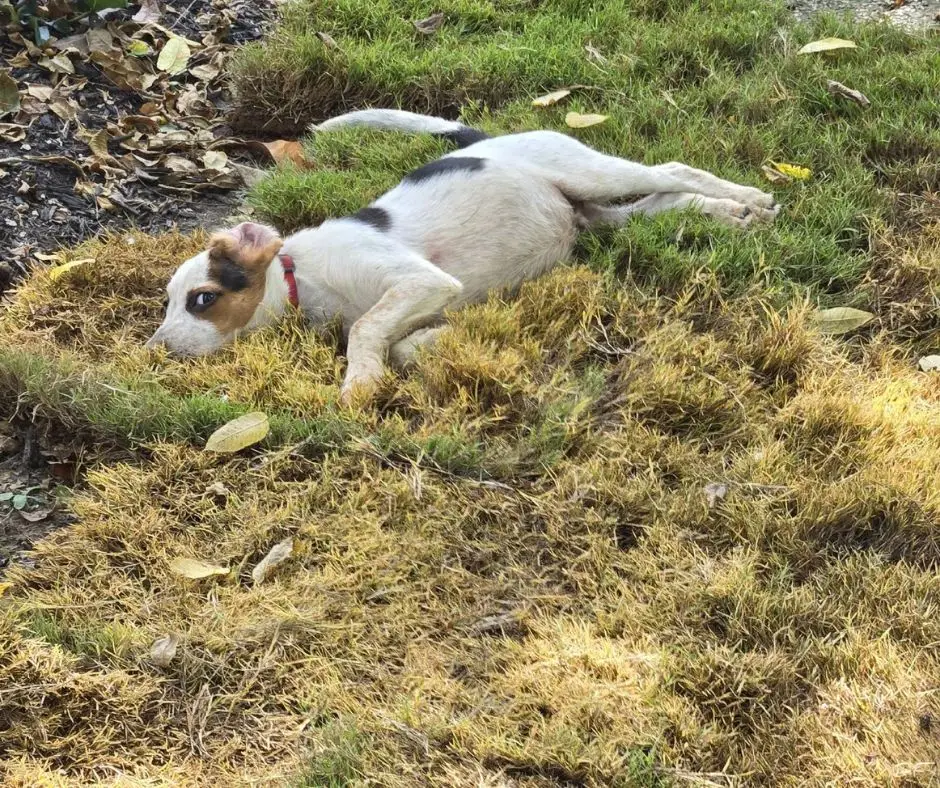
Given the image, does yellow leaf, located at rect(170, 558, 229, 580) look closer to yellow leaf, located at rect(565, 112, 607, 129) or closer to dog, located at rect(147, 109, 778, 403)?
dog, located at rect(147, 109, 778, 403)

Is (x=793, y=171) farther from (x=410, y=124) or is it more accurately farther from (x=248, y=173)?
(x=248, y=173)

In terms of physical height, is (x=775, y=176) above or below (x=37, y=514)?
above

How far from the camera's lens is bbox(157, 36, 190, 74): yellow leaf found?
17.9 ft

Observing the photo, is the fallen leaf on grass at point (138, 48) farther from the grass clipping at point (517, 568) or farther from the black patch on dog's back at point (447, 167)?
the grass clipping at point (517, 568)

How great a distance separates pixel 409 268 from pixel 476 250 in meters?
0.35

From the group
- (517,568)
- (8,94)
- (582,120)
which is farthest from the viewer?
(8,94)

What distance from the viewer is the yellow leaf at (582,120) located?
465 centimetres

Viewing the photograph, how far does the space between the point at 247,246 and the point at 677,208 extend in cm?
185

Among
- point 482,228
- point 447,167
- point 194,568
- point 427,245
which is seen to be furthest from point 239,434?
point 447,167

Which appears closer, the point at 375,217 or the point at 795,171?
the point at 375,217

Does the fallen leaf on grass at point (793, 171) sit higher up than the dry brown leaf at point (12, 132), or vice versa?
the fallen leaf on grass at point (793, 171)

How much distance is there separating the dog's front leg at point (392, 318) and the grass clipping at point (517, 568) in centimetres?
13

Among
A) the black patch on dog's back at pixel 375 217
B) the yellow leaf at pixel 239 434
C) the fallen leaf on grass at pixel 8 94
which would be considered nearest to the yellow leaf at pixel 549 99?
the black patch on dog's back at pixel 375 217

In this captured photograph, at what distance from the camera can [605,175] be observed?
4.03 metres
